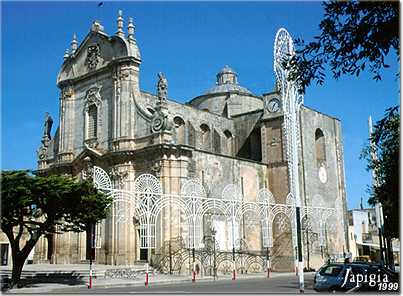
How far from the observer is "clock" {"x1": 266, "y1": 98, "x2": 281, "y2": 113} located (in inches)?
1553

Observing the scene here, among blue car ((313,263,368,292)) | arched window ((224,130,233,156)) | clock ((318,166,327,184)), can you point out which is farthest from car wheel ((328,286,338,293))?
arched window ((224,130,233,156))

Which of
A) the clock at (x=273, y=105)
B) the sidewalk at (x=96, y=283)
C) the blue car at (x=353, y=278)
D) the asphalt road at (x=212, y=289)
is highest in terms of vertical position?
the clock at (x=273, y=105)

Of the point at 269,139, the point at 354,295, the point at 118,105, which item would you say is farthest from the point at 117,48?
the point at 354,295

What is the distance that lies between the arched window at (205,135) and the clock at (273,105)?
509 cm

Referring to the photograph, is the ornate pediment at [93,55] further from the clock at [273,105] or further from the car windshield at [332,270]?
the car windshield at [332,270]

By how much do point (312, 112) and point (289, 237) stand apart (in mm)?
10229

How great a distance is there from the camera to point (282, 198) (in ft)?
126

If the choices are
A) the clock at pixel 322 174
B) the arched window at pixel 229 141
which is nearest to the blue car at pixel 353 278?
the clock at pixel 322 174

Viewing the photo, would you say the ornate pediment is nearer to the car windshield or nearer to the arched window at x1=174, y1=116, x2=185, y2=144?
the arched window at x1=174, y1=116, x2=185, y2=144

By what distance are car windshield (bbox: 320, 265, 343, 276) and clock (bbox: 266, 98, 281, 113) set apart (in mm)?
24333

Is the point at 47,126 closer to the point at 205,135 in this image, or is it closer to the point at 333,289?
the point at 205,135

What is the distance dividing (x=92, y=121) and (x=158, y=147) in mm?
8022

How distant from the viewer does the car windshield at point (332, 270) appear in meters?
15.4

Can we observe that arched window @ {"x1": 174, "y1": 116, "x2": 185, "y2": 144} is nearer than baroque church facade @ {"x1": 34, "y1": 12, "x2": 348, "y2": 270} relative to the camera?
No
